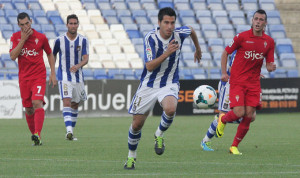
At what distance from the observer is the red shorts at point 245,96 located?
10477 mm

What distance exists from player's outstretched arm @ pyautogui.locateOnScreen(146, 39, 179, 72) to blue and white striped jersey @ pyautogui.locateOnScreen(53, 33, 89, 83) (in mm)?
6080

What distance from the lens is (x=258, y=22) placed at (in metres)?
10.3

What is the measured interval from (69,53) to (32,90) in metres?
1.92

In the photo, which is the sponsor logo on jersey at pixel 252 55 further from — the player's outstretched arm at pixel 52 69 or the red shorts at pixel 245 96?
the player's outstretched arm at pixel 52 69

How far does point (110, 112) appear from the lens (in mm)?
22625

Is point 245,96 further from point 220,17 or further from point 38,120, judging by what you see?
point 220,17

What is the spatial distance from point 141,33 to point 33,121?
56.1ft

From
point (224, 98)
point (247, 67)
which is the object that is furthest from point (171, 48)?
point (224, 98)

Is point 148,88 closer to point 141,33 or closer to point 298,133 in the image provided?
point 298,133

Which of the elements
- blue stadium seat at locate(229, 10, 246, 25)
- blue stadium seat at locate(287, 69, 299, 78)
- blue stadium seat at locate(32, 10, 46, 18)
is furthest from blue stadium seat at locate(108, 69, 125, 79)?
blue stadium seat at locate(229, 10, 246, 25)

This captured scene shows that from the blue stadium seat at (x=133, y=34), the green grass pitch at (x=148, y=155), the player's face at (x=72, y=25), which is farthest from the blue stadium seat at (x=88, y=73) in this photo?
the player's face at (x=72, y=25)

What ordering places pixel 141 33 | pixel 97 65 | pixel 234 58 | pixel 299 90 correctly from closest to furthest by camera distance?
pixel 234 58 < pixel 299 90 < pixel 97 65 < pixel 141 33

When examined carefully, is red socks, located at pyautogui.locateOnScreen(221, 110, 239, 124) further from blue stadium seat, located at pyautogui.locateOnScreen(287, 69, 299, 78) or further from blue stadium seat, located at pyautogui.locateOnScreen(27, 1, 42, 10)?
blue stadium seat, located at pyautogui.locateOnScreen(27, 1, 42, 10)

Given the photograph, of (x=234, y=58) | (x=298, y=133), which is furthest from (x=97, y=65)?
(x=234, y=58)
